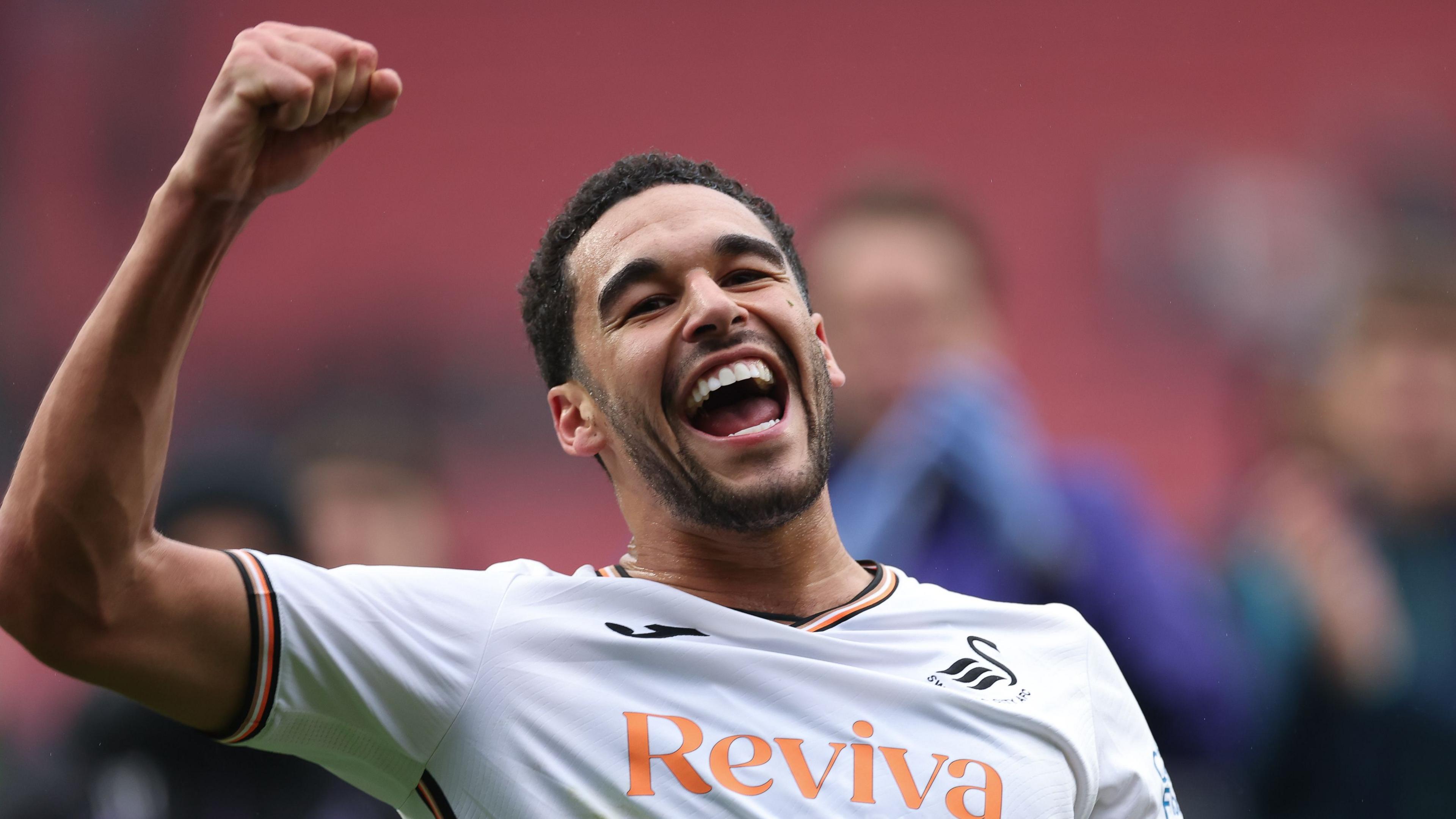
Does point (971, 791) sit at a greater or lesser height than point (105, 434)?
lesser

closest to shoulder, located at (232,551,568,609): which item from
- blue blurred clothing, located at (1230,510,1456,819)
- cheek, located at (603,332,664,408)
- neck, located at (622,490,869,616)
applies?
neck, located at (622,490,869,616)

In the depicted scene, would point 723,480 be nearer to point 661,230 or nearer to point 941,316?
point 661,230

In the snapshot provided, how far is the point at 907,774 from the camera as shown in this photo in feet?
6.52

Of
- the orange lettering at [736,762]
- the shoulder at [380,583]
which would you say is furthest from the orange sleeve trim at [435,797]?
the orange lettering at [736,762]

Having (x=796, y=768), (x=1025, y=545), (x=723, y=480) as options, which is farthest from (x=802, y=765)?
(x=1025, y=545)

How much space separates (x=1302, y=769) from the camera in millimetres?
3904

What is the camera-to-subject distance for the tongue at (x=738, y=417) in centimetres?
238

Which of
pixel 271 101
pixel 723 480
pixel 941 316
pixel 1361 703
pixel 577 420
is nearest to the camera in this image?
pixel 271 101

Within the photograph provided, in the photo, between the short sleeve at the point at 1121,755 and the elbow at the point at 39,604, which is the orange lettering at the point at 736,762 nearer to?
the short sleeve at the point at 1121,755

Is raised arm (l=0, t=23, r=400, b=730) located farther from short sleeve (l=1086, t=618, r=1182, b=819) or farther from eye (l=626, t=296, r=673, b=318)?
short sleeve (l=1086, t=618, r=1182, b=819)

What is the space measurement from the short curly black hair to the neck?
1.42 feet

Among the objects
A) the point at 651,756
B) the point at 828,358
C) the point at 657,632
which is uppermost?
the point at 828,358

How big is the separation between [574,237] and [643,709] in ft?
3.41

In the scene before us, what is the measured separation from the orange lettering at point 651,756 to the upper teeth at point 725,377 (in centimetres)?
58
